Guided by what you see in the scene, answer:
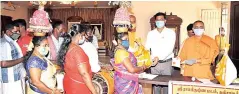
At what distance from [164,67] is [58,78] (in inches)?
46.0

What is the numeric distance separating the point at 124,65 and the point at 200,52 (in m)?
1.27

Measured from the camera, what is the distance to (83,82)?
233cm

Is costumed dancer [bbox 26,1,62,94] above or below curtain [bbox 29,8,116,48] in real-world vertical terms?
below

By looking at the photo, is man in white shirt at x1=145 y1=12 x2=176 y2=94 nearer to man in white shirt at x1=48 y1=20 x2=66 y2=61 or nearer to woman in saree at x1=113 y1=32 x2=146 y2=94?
woman in saree at x1=113 y1=32 x2=146 y2=94

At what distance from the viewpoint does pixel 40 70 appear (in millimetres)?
2232

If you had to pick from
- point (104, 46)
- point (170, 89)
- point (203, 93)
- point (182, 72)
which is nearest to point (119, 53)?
point (170, 89)

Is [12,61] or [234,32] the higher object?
[234,32]

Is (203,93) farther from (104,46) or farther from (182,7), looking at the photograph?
(104,46)

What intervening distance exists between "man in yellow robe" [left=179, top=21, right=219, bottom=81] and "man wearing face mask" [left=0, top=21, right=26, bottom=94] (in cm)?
188

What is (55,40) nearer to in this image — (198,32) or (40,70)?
(40,70)

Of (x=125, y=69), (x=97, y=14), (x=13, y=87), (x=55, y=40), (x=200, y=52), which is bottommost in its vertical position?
(x=13, y=87)

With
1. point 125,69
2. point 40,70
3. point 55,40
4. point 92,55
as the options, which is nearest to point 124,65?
point 125,69

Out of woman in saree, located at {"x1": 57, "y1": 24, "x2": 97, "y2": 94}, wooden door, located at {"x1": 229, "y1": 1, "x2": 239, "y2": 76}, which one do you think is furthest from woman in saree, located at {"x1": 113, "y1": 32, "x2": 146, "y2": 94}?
wooden door, located at {"x1": 229, "y1": 1, "x2": 239, "y2": 76}

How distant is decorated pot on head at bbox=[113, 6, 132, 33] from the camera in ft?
8.47
